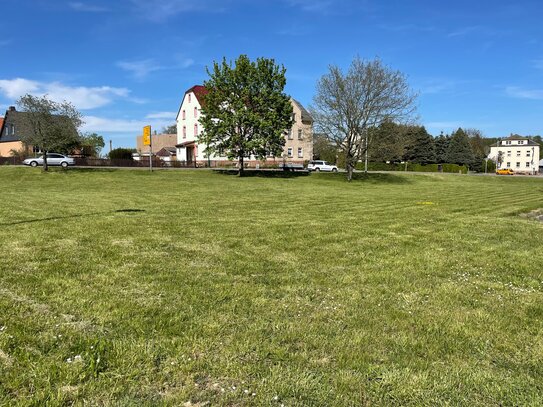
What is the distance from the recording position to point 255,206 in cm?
1612

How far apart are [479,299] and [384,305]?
4.66 feet

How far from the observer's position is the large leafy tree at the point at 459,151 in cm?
8444

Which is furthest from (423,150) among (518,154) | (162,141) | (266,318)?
(266,318)

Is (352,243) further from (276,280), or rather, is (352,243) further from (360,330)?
(360,330)

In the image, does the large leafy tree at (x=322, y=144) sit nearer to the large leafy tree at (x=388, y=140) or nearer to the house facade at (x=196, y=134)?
the large leafy tree at (x=388, y=140)

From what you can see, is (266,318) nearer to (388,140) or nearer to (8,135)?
(388,140)

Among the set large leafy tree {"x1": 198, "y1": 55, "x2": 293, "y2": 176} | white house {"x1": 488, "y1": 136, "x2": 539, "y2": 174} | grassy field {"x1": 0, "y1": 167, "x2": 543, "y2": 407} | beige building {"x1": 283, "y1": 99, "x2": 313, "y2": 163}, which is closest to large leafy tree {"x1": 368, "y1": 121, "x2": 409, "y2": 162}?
large leafy tree {"x1": 198, "y1": 55, "x2": 293, "y2": 176}

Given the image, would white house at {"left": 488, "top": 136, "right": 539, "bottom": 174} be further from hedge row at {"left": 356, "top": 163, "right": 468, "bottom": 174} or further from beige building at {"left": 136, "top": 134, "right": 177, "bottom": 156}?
beige building at {"left": 136, "top": 134, "right": 177, "bottom": 156}

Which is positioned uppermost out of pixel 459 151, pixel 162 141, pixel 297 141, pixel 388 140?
pixel 162 141

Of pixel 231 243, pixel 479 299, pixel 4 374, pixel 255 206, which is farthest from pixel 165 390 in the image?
pixel 255 206

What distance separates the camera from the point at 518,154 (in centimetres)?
9988

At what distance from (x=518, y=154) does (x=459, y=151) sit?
26.1 meters

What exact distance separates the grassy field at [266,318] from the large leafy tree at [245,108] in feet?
99.4

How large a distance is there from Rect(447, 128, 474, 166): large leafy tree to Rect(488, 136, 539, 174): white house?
16.0 m
